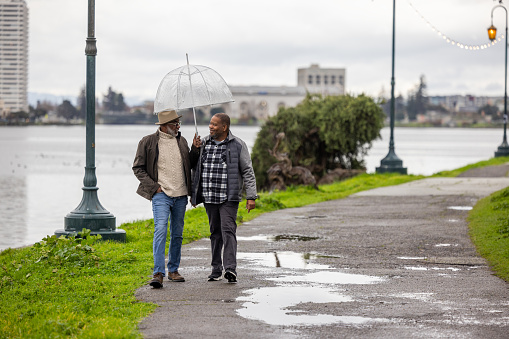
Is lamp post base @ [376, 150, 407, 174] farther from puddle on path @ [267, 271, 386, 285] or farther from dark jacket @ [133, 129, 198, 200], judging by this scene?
dark jacket @ [133, 129, 198, 200]

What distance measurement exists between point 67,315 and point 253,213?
A: 376 inches

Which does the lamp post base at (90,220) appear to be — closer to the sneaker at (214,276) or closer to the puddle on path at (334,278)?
the sneaker at (214,276)

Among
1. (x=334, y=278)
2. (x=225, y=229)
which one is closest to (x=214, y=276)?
(x=225, y=229)

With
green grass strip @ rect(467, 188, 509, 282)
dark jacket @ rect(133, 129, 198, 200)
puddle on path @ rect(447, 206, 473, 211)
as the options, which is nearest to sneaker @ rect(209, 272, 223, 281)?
dark jacket @ rect(133, 129, 198, 200)

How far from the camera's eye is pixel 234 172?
9109 millimetres

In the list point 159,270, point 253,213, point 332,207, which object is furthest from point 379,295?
point 332,207

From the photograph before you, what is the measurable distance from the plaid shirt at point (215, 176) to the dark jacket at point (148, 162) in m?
0.25

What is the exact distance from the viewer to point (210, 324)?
711 centimetres

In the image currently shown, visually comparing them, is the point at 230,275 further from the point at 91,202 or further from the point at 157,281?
the point at 91,202

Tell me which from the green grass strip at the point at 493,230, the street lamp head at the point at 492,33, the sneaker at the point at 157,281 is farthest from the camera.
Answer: the street lamp head at the point at 492,33

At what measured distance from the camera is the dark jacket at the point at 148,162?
8961 mm

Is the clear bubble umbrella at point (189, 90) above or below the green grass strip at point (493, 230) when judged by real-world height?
above

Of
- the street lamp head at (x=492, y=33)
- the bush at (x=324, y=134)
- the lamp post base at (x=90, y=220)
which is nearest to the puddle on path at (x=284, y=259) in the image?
the lamp post base at (x=90, y=220)

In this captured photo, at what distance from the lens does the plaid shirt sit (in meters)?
9.12
